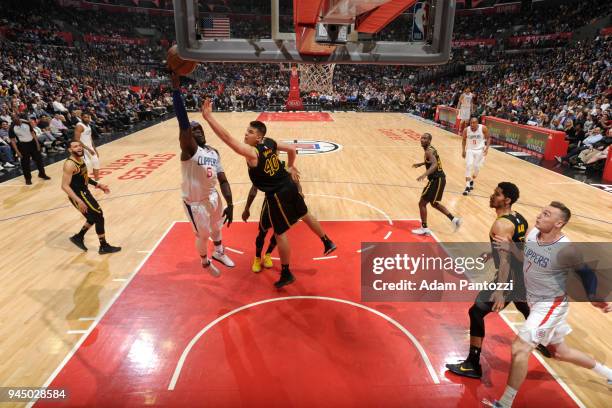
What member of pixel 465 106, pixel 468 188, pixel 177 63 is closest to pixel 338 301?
pixel 177 63

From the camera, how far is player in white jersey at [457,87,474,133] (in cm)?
1681

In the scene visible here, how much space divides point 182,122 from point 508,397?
3.89 m

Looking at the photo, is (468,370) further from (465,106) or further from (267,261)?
(465,106)

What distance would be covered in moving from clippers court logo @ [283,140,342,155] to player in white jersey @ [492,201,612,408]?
35.4 feet

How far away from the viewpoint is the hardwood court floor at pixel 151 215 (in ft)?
13.8

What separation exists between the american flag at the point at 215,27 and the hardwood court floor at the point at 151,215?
345 centimetres

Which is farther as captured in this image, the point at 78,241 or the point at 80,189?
the point at 78,241

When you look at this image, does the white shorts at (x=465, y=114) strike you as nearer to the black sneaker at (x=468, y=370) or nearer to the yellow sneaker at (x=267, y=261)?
the yellow sneaker at (x=267, y=261)

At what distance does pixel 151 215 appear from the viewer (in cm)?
779

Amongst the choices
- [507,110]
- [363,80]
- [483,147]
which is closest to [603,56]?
[507,110]

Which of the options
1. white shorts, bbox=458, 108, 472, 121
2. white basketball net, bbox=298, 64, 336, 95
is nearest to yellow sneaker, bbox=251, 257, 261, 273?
white shorts, bbox=458, 108, 472, 121

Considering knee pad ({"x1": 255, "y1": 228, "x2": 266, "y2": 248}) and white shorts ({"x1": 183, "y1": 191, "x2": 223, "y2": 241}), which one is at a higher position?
white shorts ({"x1": 183, "y1": 191, "x2": 223, "y2": 241})

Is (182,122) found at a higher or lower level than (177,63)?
lower

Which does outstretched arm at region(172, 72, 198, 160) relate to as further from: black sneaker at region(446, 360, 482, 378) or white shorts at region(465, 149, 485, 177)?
white shorts at region(465, 149, 485, 177)
